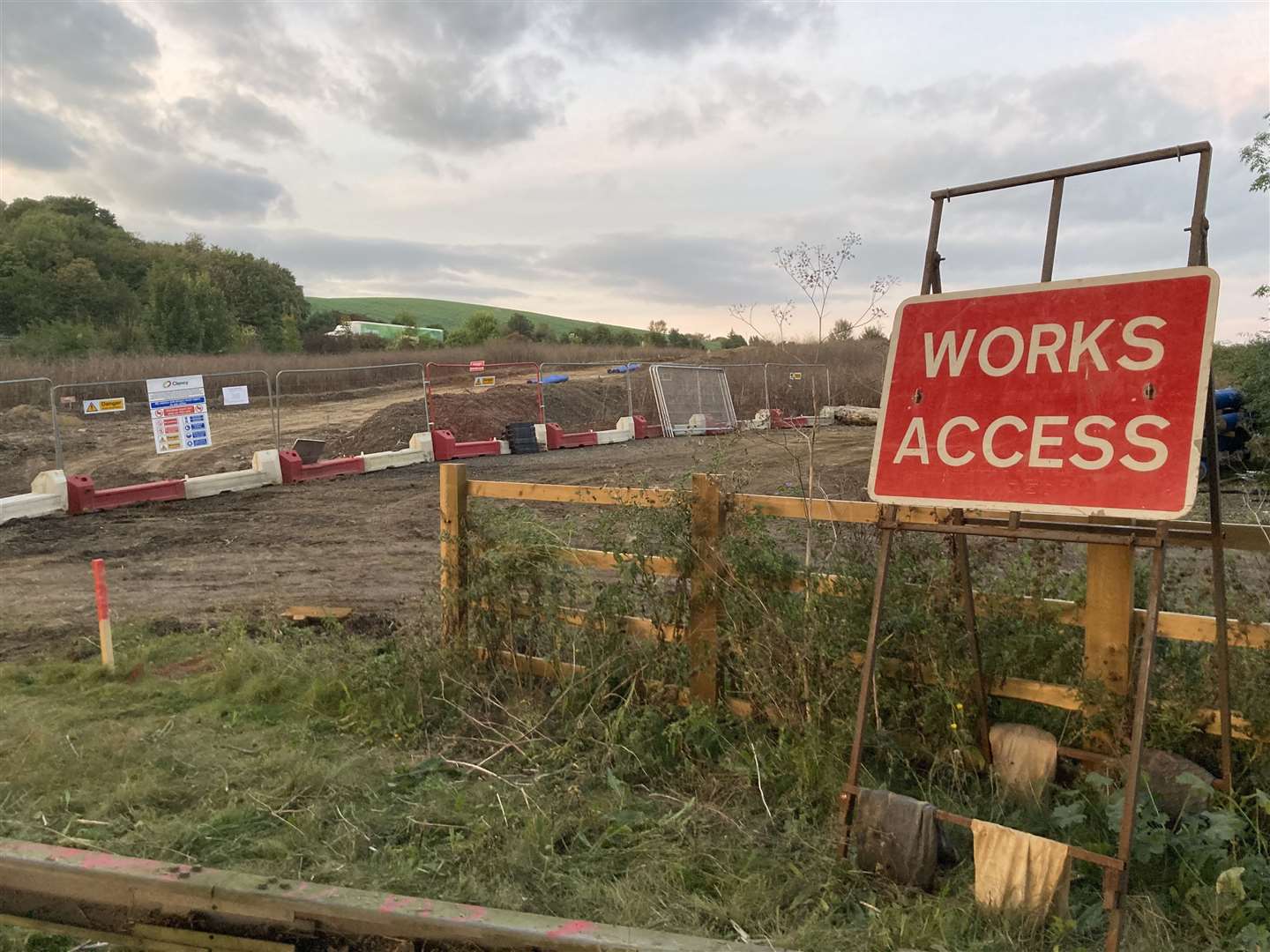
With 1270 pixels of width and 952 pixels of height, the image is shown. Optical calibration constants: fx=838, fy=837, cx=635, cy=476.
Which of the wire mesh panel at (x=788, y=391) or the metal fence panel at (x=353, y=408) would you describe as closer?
the metal fence panel at (x=353, y=408)

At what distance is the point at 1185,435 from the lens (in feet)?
9.29

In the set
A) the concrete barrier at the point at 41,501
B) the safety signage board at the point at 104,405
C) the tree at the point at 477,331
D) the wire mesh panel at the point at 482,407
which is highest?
the tree at the point at 477,331

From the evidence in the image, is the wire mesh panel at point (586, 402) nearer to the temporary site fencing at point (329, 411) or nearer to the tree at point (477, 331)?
the temporary site fencing at point (329, 411)

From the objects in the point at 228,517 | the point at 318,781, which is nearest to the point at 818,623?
the point at 318,781

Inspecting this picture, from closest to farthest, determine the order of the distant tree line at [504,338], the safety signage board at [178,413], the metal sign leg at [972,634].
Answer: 1. the metal sign leg at [972,634]
2. the safety signage board at [178,413]
3. the distant tree line at [504,338]

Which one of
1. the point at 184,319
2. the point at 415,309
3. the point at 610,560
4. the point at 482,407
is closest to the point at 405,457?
the point at 482,407

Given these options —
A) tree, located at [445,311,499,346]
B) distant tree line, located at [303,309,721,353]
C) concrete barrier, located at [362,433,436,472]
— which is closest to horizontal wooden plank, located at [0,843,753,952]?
concrete barrier, located at [362,433,436,472]

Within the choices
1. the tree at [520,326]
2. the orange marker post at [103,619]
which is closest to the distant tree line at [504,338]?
the tree at [520,326]

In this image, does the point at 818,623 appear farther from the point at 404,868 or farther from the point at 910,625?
the point at 404,868

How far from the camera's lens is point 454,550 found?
17.7 feet

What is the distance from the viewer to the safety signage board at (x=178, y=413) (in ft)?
45.7

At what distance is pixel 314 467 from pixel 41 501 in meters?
4.40

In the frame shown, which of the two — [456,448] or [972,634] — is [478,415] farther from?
[972,634]

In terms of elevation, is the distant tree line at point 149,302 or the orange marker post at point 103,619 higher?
the distant tree line at point 149,302
